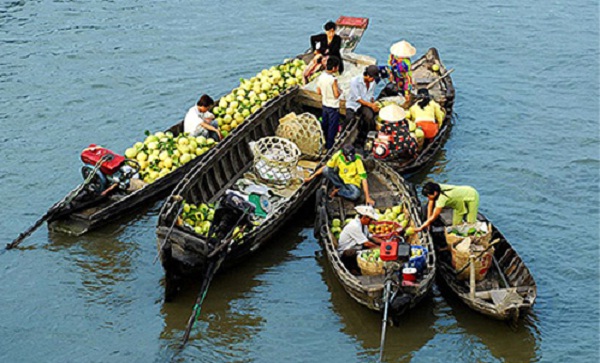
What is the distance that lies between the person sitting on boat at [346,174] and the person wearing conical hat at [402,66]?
12.4 ft

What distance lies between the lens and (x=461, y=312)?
43.0ft

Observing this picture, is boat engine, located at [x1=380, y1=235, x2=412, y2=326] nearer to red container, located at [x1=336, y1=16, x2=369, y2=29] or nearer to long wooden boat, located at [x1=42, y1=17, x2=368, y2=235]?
long wooden boat, located at [x1=42, y1=17, x2=368, y2=235]

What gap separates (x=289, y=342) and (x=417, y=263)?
2.34 meters

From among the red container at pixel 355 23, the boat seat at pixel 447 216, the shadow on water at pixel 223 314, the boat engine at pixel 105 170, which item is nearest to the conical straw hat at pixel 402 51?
the red container at pixel 355 23

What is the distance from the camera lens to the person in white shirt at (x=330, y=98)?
15.8 meters

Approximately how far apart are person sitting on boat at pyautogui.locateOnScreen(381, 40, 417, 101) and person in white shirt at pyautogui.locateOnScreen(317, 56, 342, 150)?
212cm

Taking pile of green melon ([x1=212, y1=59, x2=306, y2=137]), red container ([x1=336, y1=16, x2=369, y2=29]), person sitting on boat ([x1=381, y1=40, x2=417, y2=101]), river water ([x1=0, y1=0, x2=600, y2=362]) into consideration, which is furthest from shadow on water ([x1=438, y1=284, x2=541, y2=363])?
red container ([x1=336, y1=16, x2=369, y2=29])

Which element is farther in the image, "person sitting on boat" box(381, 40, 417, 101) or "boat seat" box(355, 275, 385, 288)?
"person sitting on boat" box(381, 40, 417, 101)

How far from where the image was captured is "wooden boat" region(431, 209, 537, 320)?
1219cm

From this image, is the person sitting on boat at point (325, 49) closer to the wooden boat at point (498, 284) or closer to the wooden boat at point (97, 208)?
the wooden boat at point (97, 208)

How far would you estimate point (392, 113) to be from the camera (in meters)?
16.1

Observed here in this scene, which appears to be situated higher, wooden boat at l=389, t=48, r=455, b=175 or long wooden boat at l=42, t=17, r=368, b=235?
wooden boat at l=389, t=48, r=455, b=175

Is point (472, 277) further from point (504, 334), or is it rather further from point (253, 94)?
point (253, 94)

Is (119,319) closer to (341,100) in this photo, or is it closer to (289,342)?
(289,342)
